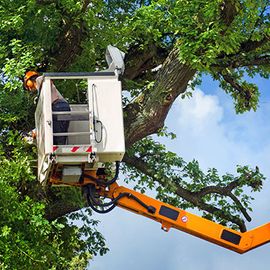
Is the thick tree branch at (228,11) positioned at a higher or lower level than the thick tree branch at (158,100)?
higher

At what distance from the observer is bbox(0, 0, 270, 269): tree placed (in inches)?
517

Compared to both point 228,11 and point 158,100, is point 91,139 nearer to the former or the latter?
point 158,100

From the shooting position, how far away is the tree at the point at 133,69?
13133 millimetres

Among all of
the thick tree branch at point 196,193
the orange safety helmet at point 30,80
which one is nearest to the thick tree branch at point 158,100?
the thick tree branch at point 196,193

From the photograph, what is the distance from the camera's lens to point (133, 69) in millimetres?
15953

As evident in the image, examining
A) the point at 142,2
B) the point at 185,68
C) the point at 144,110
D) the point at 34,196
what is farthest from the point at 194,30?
the point at 34,196

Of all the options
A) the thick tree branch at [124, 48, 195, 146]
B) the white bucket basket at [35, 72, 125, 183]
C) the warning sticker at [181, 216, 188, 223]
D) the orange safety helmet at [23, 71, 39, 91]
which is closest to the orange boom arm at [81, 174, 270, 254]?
the warning sticker at [181, 216, 188, 223]

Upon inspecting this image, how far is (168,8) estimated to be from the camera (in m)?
14.9

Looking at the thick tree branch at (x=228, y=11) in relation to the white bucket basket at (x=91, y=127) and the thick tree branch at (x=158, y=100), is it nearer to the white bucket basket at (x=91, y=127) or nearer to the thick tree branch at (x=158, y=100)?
the thick tree branch at (x=158, y=100)

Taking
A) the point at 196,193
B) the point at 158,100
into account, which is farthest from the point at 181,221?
the point at 196,193

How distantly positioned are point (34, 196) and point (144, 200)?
313 cm

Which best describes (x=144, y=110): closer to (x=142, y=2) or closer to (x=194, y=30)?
(x=194, y=30)

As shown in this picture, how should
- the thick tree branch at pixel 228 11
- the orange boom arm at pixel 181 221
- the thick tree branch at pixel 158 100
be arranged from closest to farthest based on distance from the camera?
the orange boom arm at pixel 181 221 → the thick tree branch at pixel 228 11 → the thick tree branch at pixel 158 100

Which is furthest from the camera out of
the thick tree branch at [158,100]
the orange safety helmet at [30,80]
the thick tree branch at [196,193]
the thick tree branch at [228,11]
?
the thick tree branch at [196,193]
